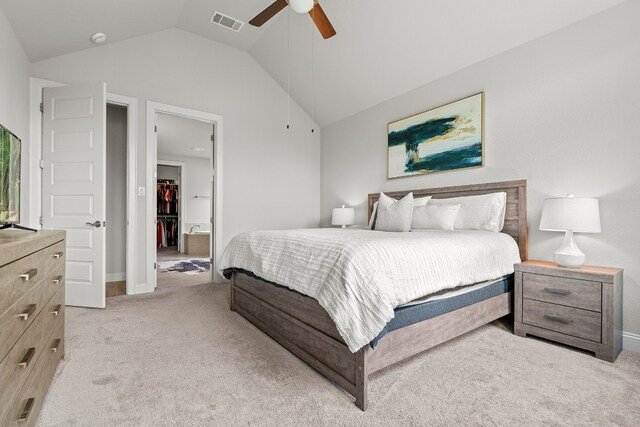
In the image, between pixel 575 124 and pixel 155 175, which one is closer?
pixel 575 124

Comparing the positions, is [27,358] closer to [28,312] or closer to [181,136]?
[28,312]

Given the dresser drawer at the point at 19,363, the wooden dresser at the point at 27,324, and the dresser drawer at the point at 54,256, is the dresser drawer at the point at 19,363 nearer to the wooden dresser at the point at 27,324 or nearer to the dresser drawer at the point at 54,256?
the wooden dresser at the point at 27,324

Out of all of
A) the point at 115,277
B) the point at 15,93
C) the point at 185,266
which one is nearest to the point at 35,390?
the point at 15,93

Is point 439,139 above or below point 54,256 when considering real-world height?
above

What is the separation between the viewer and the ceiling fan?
2.24 m

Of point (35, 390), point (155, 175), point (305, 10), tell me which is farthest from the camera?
point (155, 175)

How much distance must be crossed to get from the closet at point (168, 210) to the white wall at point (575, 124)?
7.31 metres

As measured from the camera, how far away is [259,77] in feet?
15.4

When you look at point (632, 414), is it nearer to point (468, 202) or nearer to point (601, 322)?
point (601, 322)

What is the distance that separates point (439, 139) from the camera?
11.4ft

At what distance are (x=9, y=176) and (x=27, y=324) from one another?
1472 mm

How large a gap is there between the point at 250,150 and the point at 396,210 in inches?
99.6

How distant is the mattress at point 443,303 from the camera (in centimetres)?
168

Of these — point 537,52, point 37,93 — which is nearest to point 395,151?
point 537,52
